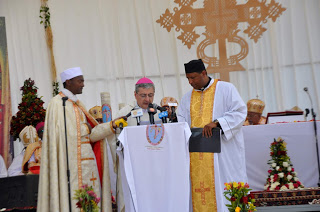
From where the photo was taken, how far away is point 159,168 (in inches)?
220

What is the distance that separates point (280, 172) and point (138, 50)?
17.3 feet

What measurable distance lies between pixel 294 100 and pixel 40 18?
18.8 feet

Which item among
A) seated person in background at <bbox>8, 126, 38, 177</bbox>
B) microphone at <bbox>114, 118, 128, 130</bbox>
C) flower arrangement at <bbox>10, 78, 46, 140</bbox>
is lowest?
seated person in background at <bbox>8, 126, 38, 177</bbox>

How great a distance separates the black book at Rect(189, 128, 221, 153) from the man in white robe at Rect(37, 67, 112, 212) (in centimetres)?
121

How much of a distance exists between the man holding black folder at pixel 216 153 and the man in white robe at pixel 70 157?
108cm

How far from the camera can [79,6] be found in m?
11.7

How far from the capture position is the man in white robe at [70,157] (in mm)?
6016

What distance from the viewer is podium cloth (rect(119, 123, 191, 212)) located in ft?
18.2

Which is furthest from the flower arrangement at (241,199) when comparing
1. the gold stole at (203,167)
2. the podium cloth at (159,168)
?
the gold stole at (203,167)

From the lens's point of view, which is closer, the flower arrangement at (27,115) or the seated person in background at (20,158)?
the seated person in background at (20,158)

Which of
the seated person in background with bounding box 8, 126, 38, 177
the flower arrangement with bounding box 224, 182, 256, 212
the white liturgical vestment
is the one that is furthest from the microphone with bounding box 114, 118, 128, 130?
the seated person in background with bounding box 8, 126, 38, 177

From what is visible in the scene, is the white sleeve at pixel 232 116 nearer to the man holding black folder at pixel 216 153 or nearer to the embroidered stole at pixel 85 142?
the man holding black folder at pixel 216 153

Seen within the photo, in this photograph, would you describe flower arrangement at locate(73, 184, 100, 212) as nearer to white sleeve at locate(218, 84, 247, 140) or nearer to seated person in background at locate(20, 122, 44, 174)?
white sleeve at locate(218, 84, 247, 140)

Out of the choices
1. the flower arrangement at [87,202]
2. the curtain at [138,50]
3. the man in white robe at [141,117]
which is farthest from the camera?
the curtain at [138,50]
